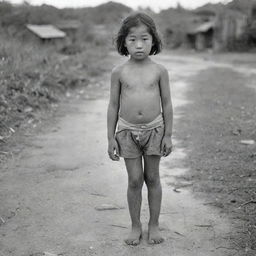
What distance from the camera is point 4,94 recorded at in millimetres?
7820

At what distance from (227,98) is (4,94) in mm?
5063

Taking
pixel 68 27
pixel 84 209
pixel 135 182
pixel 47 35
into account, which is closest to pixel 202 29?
pixel 68 27

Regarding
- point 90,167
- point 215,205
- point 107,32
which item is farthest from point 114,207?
point 107,32

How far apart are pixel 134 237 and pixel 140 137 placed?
781mm

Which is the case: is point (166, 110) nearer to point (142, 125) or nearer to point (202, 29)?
point (142, 125)

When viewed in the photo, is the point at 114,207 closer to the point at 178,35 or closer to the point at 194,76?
the point at 194,76

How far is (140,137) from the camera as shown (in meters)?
3.03

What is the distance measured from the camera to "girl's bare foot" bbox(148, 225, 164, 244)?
10.4ft

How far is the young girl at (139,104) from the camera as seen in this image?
2.95 meters

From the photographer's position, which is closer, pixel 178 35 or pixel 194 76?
pixel 194 76

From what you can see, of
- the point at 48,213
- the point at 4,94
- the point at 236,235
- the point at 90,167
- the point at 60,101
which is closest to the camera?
the point at 236,235

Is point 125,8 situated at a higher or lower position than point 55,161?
higher

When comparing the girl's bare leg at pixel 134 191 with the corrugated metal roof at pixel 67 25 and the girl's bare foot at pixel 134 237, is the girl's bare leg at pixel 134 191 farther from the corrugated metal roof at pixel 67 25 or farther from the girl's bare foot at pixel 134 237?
the corrugated metal roof at pixel 67 25

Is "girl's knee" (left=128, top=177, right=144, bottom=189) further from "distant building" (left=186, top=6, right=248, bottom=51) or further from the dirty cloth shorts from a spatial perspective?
"distant building" (left=186, top=6, right=248, bottom=51)
